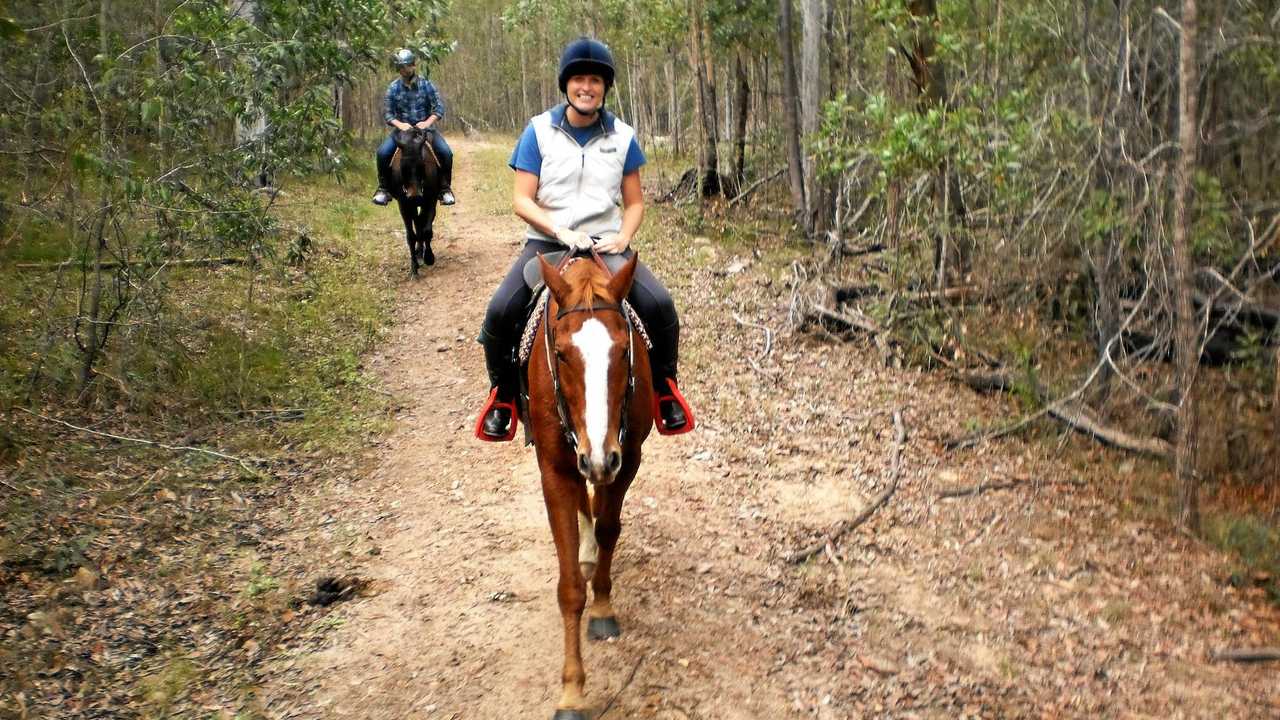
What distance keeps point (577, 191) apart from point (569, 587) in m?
2.12

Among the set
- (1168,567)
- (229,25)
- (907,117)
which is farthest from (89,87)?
(1168,567)

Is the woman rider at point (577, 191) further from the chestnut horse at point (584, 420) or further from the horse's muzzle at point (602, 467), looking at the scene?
the horse's muzzle at point (602, 467)

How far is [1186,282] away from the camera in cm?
597

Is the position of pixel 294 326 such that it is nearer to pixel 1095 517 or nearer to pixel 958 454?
pixel 958 454

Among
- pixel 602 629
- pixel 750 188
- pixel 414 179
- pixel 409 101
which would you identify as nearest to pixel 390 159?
pixel 414 179

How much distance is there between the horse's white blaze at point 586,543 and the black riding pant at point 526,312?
93 centimetres

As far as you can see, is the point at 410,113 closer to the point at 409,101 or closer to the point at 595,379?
the point at 409,101

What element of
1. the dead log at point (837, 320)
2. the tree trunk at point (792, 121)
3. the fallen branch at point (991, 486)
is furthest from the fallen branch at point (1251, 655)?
the tree trunk at point (792, 121)

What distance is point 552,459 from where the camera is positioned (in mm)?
4406

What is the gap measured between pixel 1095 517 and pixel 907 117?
3.64m

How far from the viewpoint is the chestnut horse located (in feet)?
12.5

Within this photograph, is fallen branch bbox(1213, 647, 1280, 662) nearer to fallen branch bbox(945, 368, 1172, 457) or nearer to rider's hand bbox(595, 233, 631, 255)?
fallen branch bbox(945, 368, 1172, 457)

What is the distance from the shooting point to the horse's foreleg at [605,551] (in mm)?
4727

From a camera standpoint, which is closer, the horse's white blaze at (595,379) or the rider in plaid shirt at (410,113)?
the horse's white blaze at (595,379)
